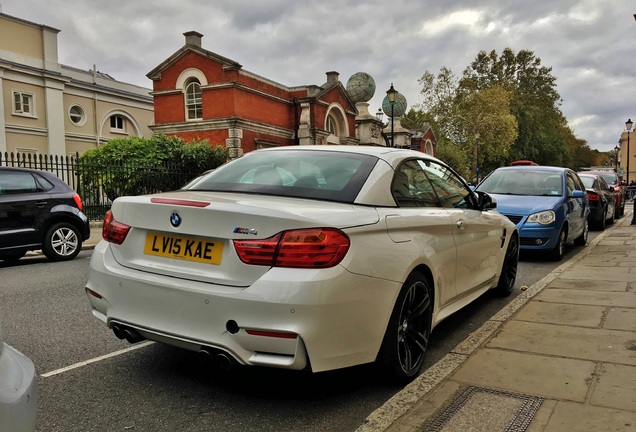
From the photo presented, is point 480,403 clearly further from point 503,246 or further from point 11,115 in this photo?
point 11,115

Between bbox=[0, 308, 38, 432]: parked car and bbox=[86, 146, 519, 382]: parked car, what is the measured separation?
108 cm

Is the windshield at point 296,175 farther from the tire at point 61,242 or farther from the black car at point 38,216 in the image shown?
the tire at point 61,242

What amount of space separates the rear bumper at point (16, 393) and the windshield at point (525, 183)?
8962 millimetres

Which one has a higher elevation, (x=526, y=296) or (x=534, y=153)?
(x=534, y=153)

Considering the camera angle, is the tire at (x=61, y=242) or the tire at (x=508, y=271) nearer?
the tire at (x=508, y=271)

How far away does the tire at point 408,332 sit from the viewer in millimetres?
3242

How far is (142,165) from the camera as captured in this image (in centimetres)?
1861

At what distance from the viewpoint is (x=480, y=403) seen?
121 inches

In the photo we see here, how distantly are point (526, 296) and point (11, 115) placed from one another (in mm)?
32874

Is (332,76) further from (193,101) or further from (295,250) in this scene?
(295,250)

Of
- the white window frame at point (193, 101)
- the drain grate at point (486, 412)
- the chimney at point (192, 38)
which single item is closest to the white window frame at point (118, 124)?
the white window frame at point (193, 101)

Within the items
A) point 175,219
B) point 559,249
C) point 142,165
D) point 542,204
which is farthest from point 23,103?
point 175,219

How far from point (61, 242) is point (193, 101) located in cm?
1980

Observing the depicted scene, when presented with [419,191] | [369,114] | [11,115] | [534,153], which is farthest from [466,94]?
[419,191]
